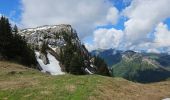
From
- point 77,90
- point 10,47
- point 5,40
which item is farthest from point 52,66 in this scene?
point 77,90

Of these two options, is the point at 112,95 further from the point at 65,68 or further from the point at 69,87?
the point at 65,68

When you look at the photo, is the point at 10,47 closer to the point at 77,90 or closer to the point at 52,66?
the point at 52,66

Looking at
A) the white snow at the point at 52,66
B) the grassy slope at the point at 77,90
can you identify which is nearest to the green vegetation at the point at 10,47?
the white snow at the point at 52,66

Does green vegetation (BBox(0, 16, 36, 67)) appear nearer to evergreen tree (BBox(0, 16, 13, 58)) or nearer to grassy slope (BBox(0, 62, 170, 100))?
evergreen tree (BBox(0, 16, 13, 58))

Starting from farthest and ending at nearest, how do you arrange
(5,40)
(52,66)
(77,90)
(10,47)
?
(52,66)
(10,47)
(5,40)
(77,90)

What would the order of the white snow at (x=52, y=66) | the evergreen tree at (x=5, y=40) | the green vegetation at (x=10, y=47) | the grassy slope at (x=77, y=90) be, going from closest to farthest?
the grassy slope at (x=77, y=90)
the evergreen tree at (x=5, y=40)
the green vegetation at (x=10, y=47)
the white snow at (x=52, y=66)

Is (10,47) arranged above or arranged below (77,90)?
above

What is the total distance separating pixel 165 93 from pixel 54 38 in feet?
500

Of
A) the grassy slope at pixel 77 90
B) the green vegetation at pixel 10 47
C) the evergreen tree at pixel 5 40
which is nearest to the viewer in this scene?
the grassy slope at pixel 77 90

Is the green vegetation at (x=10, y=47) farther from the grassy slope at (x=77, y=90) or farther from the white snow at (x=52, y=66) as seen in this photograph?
the grassy slope at (x=77, y=90)

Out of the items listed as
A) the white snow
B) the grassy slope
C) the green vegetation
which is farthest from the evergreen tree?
the grassy slope

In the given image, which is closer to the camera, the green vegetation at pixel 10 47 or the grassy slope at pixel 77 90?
the grassy slope at pixel 77 90

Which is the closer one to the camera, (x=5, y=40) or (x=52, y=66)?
(x=5, y=40)

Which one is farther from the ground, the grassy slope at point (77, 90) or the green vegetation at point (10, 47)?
the green vegetation at point (10, 47)
